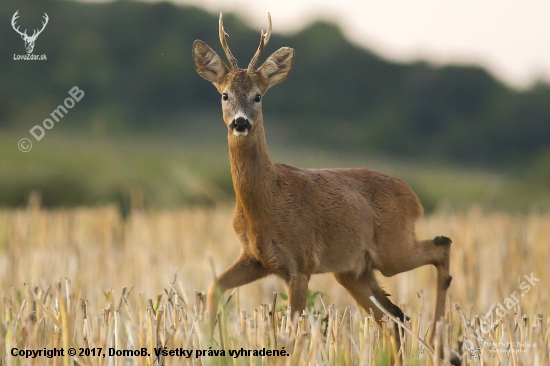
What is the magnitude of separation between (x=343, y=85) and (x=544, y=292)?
37.3m

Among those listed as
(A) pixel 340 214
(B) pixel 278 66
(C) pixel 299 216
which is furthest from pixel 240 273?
(B) pixel 278 66

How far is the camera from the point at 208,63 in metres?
5.62

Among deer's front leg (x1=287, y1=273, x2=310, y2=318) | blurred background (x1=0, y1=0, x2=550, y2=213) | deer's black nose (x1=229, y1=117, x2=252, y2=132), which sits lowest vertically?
deer's front leg (x1=287, y1=273, x2=310, y2=318)

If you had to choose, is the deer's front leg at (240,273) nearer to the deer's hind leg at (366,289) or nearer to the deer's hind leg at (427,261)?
the deer's hind leg at (366,289)

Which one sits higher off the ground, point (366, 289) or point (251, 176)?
point (251, 176)

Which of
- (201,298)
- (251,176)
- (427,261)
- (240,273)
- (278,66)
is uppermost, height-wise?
(278,66)

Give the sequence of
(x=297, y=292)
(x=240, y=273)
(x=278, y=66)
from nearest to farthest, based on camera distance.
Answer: (x=297, y=292) < (x=240, y=273) < (x=278, y=66)

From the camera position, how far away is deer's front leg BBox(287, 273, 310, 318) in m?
5.29

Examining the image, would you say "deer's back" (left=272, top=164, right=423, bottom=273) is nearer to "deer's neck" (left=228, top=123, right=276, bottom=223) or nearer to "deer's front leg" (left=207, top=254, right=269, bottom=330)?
"deer's neck" (left=228, top=123, right=276, bottom=223)

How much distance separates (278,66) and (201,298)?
1.69 meters

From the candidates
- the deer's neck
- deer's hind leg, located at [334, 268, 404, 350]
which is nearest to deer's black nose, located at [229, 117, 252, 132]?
the deer's neck

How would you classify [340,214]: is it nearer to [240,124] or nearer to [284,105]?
[240,124]

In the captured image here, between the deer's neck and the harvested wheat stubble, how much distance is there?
0.62 meters

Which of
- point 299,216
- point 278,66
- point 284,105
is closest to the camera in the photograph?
point 299,216
